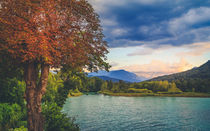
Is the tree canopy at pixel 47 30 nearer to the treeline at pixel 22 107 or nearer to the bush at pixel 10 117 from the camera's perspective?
the treeline at pixel 22 107

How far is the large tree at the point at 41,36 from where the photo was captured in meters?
11.9

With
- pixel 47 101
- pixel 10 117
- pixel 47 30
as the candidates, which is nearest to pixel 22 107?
pixel 47 101

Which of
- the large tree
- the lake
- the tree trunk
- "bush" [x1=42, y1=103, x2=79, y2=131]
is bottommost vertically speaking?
the lake

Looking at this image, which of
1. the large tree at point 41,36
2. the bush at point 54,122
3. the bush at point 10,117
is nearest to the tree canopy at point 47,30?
the large tree at point 41,36

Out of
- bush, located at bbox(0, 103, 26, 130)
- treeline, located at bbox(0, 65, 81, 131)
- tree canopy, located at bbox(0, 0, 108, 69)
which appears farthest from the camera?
bush, located at bbox(0, 103, 26, 130)

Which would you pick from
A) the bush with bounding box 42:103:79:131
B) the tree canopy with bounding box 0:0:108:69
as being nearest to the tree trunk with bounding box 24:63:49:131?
the tree canopy with bounding box 0:0:108:69

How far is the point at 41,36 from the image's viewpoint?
11727 millimetres

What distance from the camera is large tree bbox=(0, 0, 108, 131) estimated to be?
1188 cm

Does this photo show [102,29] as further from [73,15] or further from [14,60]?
[14,60]

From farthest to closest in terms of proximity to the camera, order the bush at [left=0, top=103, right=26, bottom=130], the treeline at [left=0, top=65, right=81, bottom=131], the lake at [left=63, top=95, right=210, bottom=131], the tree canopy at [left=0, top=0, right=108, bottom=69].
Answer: the lake at [left=63, top=95, right=210, bottom=131], the bush at [left=0, top=103, right=26, bottom=130], the treeline at [left=0, top=65, right=81, bottom=131], the tree canopy at [left=0, top=0, right=108, bottom=69]

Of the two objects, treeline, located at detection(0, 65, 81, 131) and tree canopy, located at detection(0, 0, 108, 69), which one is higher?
tree canopy, located at detection(0, 0, 108, 69)

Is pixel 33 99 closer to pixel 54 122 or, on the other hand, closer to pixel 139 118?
pixel 54 122

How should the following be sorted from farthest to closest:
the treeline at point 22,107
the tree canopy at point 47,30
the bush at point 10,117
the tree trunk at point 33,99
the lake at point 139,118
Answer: the lake at point 139,118 < the bush at point 10,117 < the treeline at point 22,107 < the tree trunk at point 33,99 < the tree canopy at point 47,30

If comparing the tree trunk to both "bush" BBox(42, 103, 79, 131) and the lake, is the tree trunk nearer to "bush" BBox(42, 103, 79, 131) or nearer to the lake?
"bush" BBox(42, 103, 79, 131)
